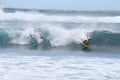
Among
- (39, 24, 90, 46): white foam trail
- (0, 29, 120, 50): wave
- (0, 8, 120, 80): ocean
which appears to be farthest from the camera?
(39, 24, 90, 46): white foam trail

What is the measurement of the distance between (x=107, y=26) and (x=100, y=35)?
26.8 ft

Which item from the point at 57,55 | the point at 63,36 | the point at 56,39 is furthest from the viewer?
the point at 63,36

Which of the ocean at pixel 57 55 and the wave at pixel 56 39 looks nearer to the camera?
the ocean at pixel 57 55

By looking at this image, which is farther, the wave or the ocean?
the wave

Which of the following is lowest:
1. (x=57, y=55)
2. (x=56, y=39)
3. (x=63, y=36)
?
(x=57, y=55)

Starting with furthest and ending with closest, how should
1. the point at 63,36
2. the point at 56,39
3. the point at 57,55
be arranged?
the point at 63,36
the point at 56,39
the point at 57,55

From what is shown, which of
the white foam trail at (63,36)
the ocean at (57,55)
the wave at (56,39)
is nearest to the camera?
the ocean at (57,55)

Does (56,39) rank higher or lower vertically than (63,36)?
lower

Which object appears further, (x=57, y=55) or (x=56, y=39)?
(x=56, y=39)

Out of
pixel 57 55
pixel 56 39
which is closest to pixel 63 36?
pixel 56 39

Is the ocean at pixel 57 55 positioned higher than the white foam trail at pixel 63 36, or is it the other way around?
the white foam trail at pixel 63 36

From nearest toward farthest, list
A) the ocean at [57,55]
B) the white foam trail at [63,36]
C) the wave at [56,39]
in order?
1. the ocean at [57,55]
2. the wave at [56,39]
3. the white foam trail at [63,36]

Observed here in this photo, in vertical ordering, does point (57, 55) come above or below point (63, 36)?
below

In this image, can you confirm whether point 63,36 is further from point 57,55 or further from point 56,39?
point 57,55
